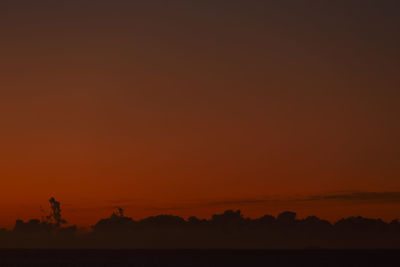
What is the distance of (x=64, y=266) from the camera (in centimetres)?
9319

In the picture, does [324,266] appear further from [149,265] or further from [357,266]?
[149,265]

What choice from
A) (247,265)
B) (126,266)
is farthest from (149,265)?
(247,265)

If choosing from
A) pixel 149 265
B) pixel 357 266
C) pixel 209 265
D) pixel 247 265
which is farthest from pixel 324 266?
pixel 149 265

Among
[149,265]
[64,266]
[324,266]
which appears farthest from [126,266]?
[324,266]

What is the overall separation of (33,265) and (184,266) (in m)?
25.0

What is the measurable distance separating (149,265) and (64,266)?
13.4m

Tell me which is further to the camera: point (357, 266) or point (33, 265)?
point (33, 265)

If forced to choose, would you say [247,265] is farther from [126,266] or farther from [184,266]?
[126,266]

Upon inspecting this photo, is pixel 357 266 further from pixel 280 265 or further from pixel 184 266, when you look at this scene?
pixel 184 266

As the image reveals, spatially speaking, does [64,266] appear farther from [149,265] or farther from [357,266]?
[357,266]

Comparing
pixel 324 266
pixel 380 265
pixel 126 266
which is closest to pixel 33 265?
pixel 126 266

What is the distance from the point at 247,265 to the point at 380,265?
68.3 feet

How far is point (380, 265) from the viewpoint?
93.1 m

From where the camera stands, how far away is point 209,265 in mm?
95250
